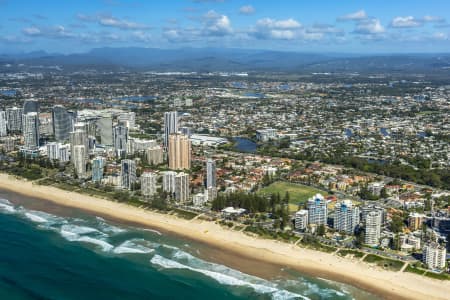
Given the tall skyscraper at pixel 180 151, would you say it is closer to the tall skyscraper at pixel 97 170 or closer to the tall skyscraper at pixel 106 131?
the tall skyscraper at pixel 97 170

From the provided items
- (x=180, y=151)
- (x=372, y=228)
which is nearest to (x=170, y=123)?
(x=180, y=151)

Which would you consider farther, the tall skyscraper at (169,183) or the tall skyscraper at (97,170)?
the tall skyscraper at (97,170)

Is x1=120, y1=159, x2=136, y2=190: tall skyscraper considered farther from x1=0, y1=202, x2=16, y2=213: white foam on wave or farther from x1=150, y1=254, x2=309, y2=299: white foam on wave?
x1=150, y1=254, x2=309, y2=299: white foam on wave

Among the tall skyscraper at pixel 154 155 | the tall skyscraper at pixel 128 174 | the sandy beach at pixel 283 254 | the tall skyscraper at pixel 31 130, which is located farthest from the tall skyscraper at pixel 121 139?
the sandy beach at pixel 283 254

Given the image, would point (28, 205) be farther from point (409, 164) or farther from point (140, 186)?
point (409, 164)

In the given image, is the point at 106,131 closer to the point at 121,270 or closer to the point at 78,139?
the point at 78,139

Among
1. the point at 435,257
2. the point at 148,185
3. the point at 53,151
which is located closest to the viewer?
the point at 435,257

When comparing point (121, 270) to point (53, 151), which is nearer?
point (121, 270)
